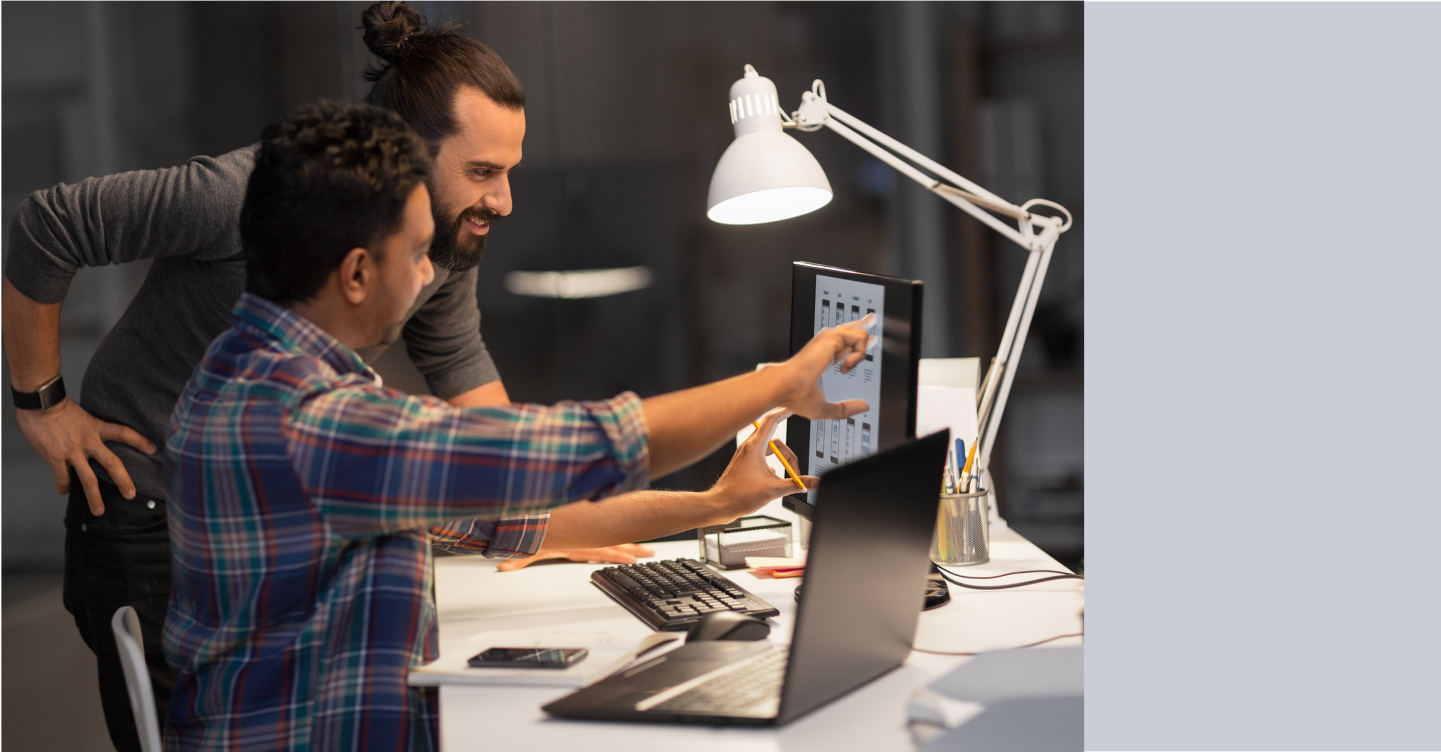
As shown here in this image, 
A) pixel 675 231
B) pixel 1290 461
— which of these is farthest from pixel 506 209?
pixel 1290 461

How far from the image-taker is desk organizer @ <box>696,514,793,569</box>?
1631 millimetres

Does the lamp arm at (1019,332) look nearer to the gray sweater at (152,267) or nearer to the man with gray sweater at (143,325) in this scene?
the man with gray sweater at (143,325)

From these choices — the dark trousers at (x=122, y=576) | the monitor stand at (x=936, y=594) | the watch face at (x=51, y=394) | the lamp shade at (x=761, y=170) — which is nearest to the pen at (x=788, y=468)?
the monitor stand at (x=936, y=594)

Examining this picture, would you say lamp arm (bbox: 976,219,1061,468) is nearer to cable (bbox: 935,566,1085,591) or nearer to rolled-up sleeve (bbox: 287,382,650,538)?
cable (bbox: 935,566,1085,591)

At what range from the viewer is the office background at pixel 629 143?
7.22 ft

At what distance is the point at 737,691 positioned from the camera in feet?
3.47

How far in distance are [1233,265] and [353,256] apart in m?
0.76

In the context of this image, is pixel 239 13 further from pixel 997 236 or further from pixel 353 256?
pixel 997 236

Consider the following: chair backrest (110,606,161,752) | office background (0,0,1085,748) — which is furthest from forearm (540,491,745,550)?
office background (0,0,1085,748)

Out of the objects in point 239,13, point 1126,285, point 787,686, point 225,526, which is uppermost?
point 239,13

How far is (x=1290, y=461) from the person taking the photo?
606 millimetres

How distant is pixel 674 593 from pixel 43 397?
99 centimetres

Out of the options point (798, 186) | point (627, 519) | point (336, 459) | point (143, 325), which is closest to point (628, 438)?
point (336, 459)

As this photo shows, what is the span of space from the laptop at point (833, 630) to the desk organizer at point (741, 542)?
440 millimetres
